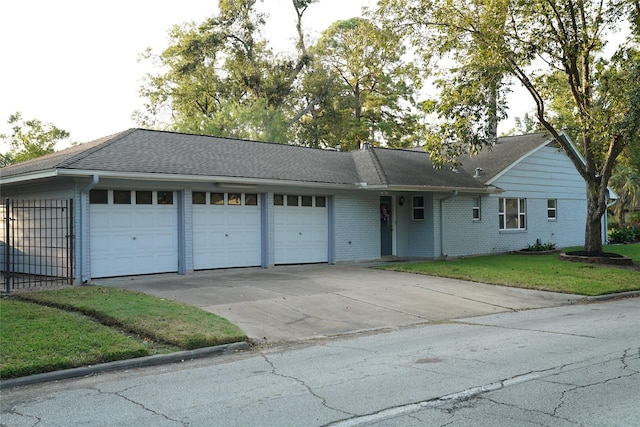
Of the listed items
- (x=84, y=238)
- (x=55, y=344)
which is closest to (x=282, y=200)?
(x=84, y=238)

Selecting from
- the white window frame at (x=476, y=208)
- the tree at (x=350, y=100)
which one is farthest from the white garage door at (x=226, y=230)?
the tree at (x=350, y=100)

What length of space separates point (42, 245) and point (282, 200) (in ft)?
23.8

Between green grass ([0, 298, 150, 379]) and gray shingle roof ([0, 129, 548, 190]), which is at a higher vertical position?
gray shingle roof ([0, 129, 548, 190])

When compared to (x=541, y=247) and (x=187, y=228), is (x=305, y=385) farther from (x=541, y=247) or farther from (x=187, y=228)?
(x=541, y=247)

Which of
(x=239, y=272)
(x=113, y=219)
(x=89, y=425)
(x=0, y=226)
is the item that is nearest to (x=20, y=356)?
(x=89, y=425)

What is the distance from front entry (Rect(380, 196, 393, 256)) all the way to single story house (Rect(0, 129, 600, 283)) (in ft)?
0.13

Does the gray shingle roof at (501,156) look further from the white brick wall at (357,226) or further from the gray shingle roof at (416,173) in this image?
the white brick wall at (357,226)

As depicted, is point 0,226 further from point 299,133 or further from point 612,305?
point 299,133

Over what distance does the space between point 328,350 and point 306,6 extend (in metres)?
40.0

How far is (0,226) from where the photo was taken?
18.6 metres

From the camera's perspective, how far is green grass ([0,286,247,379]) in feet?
25.2

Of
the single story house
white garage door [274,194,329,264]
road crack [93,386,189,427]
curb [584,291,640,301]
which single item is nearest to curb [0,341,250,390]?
road crack [93,386,189,427]

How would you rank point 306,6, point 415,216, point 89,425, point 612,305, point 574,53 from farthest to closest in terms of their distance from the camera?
1. point 306,6
2. point 415,216
3. point 574,53
4. point 612,305
5. point 89,425

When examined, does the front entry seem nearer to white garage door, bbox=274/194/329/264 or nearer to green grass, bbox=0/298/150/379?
white garage door, bbox=274/194/329/264
